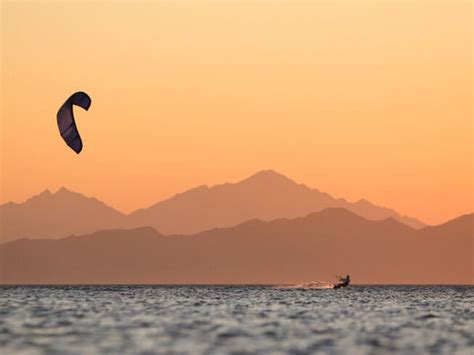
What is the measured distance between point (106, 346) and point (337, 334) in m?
16.9

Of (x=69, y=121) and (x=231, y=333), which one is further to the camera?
(x=69, y=121)

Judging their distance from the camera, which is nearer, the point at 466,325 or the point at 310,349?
the point at 310,349

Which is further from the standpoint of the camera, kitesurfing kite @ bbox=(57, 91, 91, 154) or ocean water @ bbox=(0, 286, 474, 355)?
kitesurfing kite @ bbox=(57, 91, 91, 154)

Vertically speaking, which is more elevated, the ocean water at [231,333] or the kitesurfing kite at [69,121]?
the kitesurfing kite at [69,121]

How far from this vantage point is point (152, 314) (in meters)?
93.2

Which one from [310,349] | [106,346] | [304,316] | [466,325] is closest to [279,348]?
[310,349]

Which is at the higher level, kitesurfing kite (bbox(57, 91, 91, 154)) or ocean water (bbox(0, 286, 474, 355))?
kitesurfing kite (bbox(57, 91, 91, 154))

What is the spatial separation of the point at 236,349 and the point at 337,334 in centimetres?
1337

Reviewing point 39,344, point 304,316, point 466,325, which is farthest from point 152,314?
point 39,344

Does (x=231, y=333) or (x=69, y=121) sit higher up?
(x=69, y=121)

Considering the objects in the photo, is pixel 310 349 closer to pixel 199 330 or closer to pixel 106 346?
pixel 106 346

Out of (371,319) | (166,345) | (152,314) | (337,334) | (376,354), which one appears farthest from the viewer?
(152,314)

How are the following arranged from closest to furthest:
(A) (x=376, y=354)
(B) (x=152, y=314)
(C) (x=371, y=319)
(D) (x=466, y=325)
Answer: (A) (x=376, y=354) → (D) (x=466, y=325) → (C) (x=371, y=319) → (B) (x=152, y=314)

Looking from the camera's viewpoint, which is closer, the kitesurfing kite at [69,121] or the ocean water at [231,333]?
the ocean water at [231,333]
